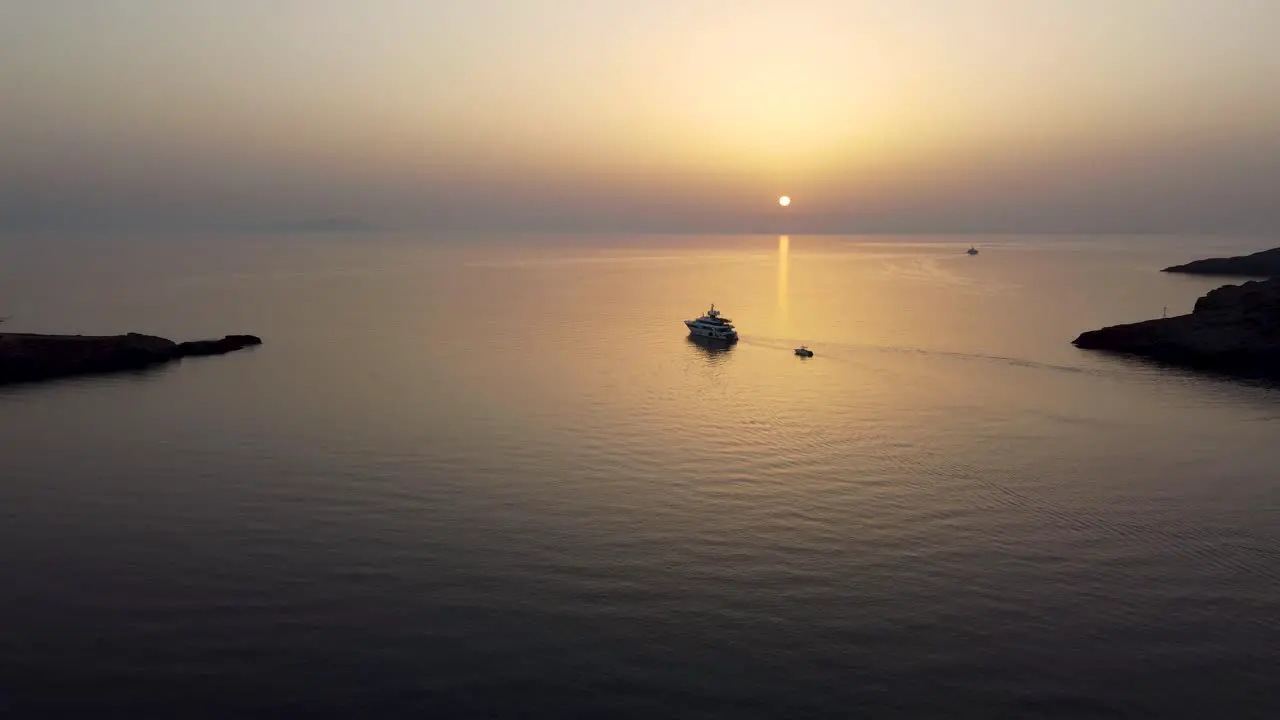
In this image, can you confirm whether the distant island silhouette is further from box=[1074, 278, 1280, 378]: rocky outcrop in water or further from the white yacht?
the white yacht

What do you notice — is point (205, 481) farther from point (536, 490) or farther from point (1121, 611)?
point (1121, 611)

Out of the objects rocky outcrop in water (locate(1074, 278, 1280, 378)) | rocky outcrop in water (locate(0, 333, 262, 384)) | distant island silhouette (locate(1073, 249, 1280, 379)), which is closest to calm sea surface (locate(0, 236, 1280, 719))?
rocky outcrop in water (locate(0, 333, 262, 384))

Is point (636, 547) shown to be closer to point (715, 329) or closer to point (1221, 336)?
point (715, 329)

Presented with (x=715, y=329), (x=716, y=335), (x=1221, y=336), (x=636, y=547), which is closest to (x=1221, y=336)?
(x=1221, y=336)

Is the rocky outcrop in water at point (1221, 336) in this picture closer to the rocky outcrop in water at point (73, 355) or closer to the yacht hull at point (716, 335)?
the yacht hull at point (716, 335)

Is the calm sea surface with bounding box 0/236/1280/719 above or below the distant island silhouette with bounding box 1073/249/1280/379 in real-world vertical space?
below

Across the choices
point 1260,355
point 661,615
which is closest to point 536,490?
point 661,615
